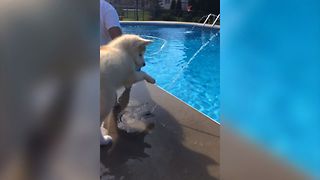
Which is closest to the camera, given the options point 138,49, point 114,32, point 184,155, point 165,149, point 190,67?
point 184,155

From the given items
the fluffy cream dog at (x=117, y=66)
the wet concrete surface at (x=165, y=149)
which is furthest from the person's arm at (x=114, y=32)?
the wet concrete surface at (x=165, y=149)

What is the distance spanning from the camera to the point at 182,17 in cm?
2300

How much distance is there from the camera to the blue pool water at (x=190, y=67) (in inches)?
271

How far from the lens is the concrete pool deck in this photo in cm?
177

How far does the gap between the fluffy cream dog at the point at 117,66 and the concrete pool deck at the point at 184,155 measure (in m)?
0.31

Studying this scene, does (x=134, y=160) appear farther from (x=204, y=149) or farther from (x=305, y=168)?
(x=305, y=168)

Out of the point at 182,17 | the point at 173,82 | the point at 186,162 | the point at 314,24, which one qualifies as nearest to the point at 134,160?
the point at 186,162

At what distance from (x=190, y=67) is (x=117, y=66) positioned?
6.53 m

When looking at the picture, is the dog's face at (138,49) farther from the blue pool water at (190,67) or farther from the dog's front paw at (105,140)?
the blue pool water at (190,67)

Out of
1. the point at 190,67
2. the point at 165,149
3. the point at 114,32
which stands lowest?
the point at 190,67

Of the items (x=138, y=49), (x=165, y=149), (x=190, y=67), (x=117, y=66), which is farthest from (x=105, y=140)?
(x=190, y=67)

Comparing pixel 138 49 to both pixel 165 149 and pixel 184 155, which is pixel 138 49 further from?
pixel 184 155

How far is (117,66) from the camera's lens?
309 cm

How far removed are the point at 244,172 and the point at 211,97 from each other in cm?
511
